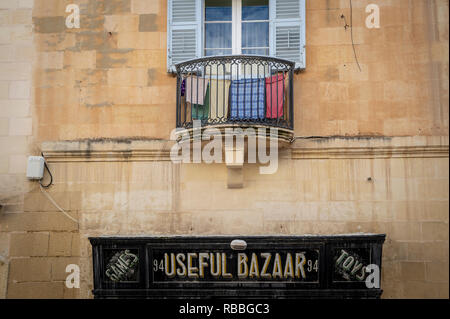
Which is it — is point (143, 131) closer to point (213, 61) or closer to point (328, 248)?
point (213, 61)

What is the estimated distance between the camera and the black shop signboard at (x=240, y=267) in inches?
332

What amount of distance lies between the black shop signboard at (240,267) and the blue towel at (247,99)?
1.86m

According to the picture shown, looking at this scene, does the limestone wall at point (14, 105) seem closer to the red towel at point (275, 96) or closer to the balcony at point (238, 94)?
the balcony at point (238, 94)

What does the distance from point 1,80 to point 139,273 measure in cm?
396

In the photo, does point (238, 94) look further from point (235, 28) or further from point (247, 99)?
point (235, 28)

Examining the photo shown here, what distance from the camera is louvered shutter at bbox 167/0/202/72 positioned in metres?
9.48

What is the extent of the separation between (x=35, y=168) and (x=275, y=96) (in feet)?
12.9

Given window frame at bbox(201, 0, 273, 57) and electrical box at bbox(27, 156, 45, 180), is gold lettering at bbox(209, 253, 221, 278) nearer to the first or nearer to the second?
electrical box at bbox(27, 156, 45, 180)

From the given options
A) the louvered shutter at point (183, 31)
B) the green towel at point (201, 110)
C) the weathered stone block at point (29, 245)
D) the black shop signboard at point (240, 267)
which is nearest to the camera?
the black shop signboard at point (240, 267)

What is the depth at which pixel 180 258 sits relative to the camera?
866cm

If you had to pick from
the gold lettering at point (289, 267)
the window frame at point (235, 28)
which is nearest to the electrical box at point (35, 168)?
the window frame at point (235, 28)

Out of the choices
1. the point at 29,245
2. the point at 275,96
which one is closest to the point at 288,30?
the point at 275,96
